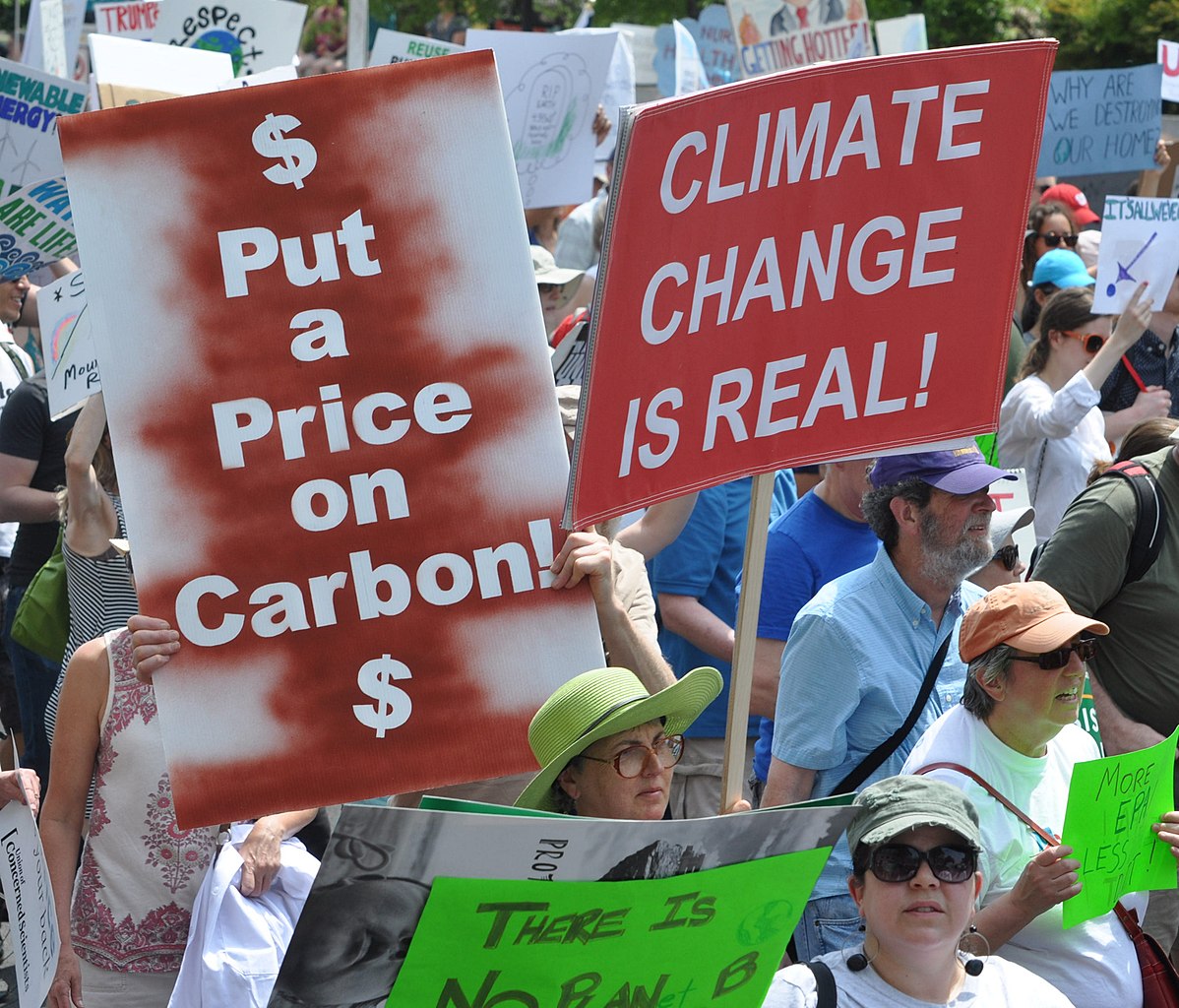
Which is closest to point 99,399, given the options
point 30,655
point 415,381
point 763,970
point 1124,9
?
point 30,655

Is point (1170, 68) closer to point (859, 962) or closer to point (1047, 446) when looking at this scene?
point (1047, 446)

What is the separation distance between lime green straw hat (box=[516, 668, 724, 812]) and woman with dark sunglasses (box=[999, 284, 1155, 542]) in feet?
11.4

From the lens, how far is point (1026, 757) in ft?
11.0

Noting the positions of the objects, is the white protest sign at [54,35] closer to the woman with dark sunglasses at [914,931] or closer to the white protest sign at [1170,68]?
the white protest sign at [1170,68]

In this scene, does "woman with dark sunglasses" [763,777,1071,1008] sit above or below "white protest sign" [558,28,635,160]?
above

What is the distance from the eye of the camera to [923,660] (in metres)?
3.68

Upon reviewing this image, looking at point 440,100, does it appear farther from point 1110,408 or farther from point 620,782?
point 1110,408

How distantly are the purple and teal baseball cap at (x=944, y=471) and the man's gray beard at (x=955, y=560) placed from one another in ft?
0.38

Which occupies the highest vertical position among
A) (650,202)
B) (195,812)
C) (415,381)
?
(650,202)

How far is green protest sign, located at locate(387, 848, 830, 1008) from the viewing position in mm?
2301

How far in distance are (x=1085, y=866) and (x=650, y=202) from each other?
4.65ft

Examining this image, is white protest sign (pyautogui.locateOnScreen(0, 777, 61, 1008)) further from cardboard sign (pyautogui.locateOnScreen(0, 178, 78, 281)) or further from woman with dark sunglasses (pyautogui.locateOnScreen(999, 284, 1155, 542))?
woman with dark sunglasses (pyautogui.locateOnScreen(999, 284, 1155, 542))

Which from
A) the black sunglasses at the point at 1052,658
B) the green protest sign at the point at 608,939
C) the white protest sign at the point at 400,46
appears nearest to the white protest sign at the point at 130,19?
the white protest sign at the point at 400,46

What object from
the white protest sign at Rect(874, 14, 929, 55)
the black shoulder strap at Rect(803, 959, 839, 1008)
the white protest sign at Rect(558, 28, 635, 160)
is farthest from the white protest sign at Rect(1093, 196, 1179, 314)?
the white protest sign at Rect(874, 14, 929, 55)
